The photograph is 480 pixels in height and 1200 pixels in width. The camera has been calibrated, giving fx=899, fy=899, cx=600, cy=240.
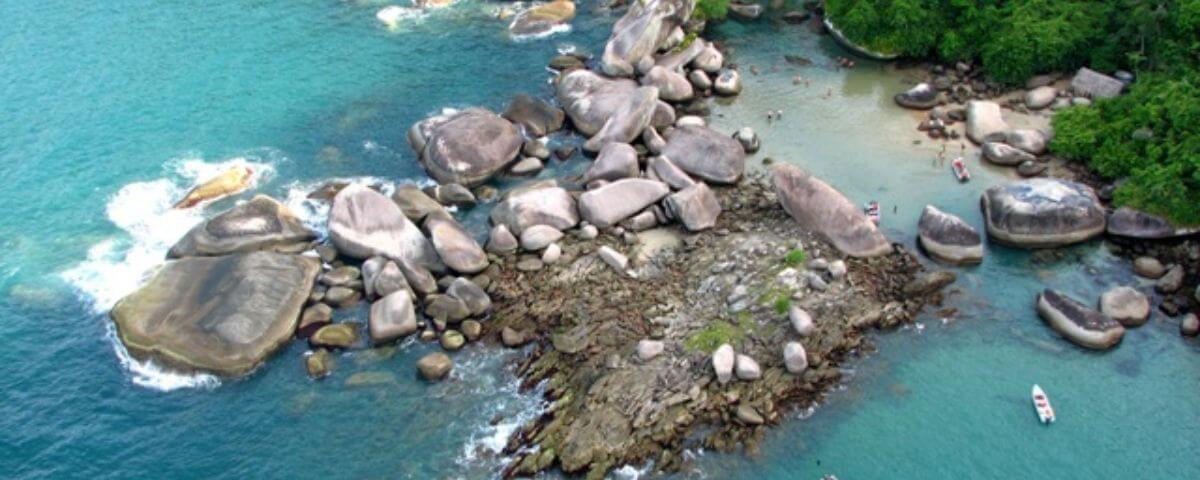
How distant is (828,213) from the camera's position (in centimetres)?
3862

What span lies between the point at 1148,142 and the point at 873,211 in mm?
13009

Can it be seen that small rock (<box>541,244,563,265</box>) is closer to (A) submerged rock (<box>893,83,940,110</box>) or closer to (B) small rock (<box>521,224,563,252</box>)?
(B) small rock (<box>521,224,563,252</box>)

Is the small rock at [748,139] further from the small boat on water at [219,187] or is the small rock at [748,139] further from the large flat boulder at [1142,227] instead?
the small boat on water at [219,187]

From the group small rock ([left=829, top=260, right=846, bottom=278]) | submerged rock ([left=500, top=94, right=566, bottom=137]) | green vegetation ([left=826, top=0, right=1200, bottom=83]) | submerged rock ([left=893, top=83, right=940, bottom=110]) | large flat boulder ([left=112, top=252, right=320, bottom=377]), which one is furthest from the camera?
submerged rock ([left=893, top=83, right=940, bottom=110])

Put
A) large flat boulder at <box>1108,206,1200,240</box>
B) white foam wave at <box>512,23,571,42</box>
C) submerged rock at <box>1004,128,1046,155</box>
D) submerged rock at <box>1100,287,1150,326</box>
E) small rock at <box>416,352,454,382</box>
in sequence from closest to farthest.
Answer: small rock at <box>416,352,454,382</box>, submerged rock at <box>1100,287,1150,326</box>, large flat boulder at <box>1108,206,1200,240</box>, submerged rock at <box>1004,128,1046,155</box>, white foam wave at <box>512,23,571,42</box>

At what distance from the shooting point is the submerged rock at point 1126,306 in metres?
34.7

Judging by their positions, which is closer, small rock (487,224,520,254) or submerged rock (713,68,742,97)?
small rock (487,224,520,254)

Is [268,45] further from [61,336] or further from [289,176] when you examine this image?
[61,336]

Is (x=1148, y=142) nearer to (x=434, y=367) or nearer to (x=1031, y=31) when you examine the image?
(x=1031, y=31)

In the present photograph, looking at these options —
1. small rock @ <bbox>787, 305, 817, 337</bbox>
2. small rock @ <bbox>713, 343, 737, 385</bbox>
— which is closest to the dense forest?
small rock @ <bbox>787, 305, 817, 337</bbox>

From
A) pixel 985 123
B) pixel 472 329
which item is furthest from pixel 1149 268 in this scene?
pixel 472 329

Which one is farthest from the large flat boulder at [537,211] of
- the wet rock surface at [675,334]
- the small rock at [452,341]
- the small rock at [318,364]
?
the small rock at [318,364]

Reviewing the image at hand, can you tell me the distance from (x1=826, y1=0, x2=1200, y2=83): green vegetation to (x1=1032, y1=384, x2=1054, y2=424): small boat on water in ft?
72.5

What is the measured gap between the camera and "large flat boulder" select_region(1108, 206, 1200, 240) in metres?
37.9
